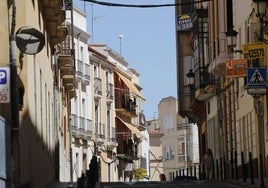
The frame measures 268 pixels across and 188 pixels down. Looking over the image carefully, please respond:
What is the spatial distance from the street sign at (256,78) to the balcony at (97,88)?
1884 inches

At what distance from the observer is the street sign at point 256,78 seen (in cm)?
2830

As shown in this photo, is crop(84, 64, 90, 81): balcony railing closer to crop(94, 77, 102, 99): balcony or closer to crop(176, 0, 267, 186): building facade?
crop(94, 77, 102, 99): balcony

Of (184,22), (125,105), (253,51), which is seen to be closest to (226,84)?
(184,22)

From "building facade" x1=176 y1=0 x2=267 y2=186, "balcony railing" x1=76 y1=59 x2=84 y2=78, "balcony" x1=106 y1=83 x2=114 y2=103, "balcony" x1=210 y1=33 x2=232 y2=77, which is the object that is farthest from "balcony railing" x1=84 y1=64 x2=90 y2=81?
"balcony" x1=210 y1=33 x2=232 y2=77

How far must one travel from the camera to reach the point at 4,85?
16.1 meters

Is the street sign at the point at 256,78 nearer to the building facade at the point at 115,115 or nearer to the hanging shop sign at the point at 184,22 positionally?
the hanging shop sign at the point at 184,22

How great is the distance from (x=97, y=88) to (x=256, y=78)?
48.5 m

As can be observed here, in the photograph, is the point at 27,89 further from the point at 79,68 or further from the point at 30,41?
the point at 79,68

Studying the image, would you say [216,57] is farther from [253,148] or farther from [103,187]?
[103,187]

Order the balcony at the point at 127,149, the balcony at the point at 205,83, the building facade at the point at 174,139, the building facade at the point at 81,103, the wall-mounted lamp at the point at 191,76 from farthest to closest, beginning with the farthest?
the building facade at the point at 174,139, the balcony at the point at 127,149, the building facade at the point at 81,103, the wall-mounted lamp at the point at 191,76, the balcony at the point at 205,83

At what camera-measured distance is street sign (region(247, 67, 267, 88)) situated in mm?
28297

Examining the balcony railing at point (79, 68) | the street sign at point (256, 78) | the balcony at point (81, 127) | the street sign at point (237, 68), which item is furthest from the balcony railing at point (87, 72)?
the street sign at point (256, 78)

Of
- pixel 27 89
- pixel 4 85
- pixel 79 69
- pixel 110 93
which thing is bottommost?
pixel 4 85

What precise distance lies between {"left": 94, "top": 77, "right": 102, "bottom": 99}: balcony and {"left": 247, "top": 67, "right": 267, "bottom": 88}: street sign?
4786 cm
